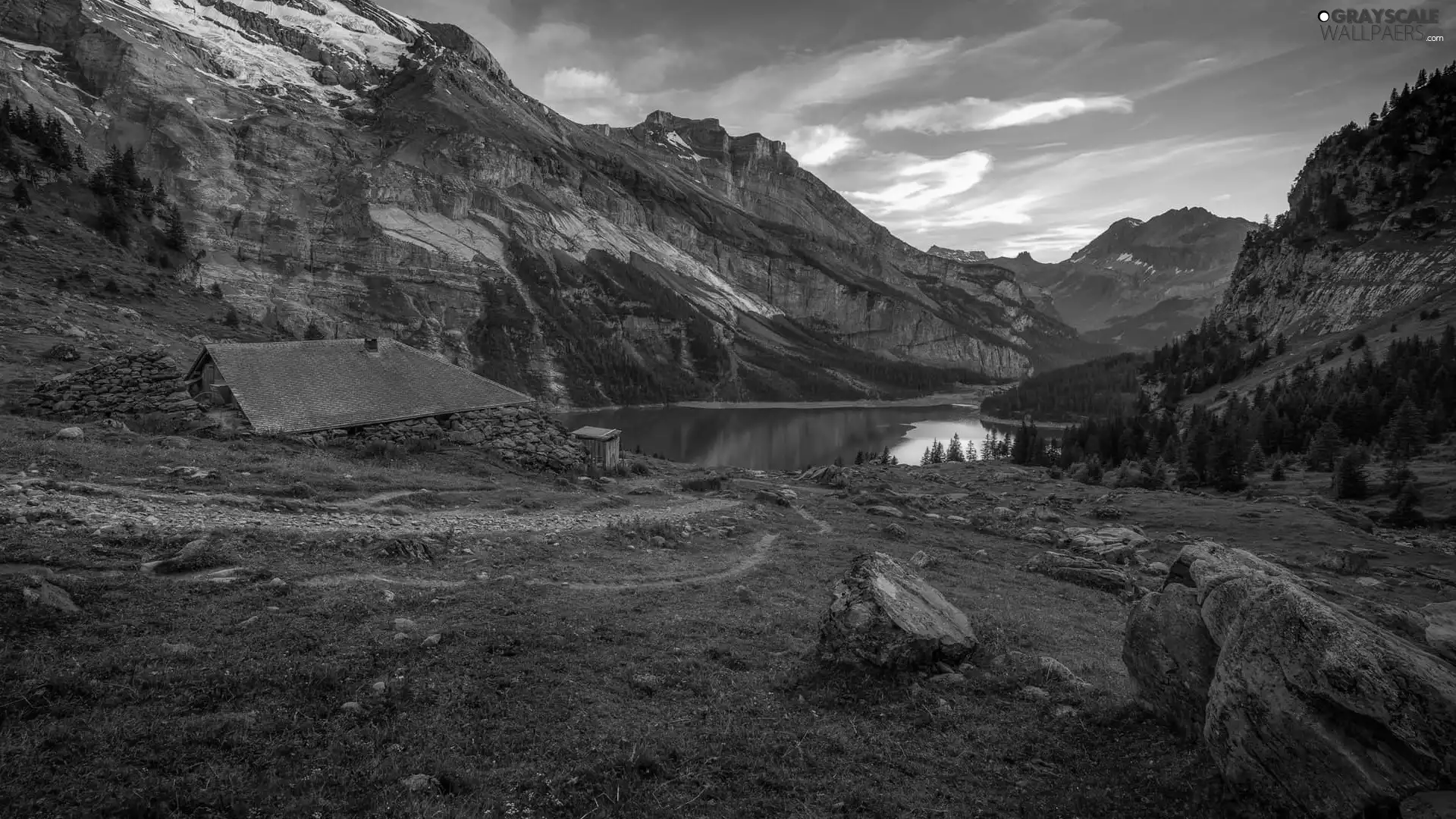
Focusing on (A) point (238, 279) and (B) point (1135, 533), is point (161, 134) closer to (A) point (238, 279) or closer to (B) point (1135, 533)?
(A) point (238, 279)

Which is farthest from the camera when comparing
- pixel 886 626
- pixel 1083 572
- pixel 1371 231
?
pixel 1371 231

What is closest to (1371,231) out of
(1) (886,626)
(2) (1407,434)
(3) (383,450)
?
(2) (1407,434)

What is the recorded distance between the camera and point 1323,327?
5443 inches

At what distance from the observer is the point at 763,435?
150375mm

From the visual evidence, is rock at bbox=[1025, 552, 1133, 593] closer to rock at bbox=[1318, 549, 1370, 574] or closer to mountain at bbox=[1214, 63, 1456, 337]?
rock at bbox=[1318, 549, 1370, 574]

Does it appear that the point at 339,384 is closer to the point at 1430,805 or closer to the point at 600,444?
the point at 600,444

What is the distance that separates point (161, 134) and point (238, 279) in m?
54.0

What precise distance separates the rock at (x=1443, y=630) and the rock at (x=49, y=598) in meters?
19.0

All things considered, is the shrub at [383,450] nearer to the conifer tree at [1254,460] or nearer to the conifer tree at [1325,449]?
the conifer tree at [1254,460]

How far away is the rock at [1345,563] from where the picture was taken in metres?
32.0

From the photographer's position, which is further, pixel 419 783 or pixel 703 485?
pixel 703 485

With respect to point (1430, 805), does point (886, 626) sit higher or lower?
lower

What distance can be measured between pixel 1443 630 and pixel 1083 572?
20.1 metres

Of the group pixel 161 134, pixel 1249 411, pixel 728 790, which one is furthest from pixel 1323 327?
pixel 161 134
